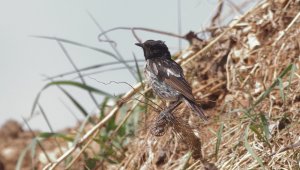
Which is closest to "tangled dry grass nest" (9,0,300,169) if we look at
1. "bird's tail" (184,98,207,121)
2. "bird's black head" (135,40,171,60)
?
"bird's tail" (184,98,207,121)

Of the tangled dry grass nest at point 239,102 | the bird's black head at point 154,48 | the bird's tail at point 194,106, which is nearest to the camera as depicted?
the bird's tail at point 194,106

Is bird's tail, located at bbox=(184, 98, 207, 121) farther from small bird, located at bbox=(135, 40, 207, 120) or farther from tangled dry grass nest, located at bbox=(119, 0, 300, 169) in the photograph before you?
tangled dry grass nest, located at bbox=(119, 0, 300, 169)

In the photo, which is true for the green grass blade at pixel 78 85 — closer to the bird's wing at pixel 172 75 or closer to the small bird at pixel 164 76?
the small bird at pixel 164 76

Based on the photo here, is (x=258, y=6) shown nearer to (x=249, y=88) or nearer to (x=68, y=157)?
(x=249, y=88)

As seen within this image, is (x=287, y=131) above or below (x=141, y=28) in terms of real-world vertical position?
below

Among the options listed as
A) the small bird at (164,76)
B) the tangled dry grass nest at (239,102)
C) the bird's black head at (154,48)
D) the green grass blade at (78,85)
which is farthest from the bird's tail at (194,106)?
the green grass blade at (78,85)

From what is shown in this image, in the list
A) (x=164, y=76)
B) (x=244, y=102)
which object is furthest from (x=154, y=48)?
(x=244, y=102)

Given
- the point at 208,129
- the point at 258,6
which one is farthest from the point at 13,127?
the point at 208,129
